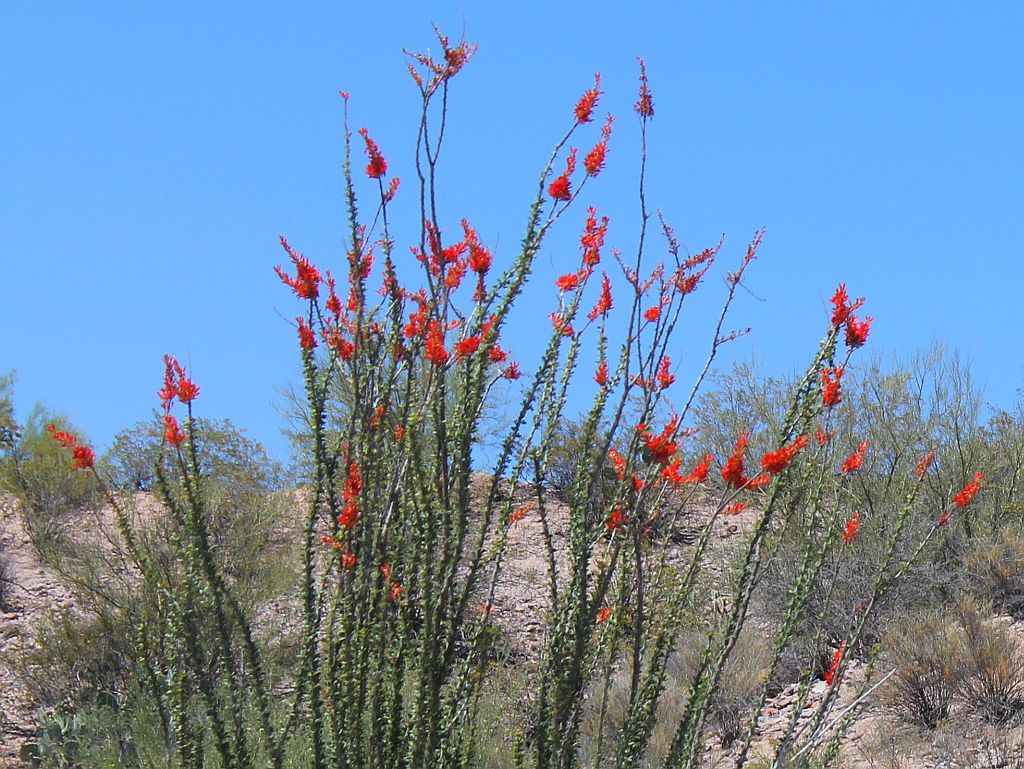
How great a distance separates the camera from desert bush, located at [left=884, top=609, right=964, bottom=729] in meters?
6.95

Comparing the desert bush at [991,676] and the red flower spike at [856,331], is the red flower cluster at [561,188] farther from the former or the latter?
the desert bush at [991,676]

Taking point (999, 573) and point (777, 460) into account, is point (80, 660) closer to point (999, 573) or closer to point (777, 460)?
point (999, 573)

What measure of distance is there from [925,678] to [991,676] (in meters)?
0.35

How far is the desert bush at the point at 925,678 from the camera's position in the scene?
695cm

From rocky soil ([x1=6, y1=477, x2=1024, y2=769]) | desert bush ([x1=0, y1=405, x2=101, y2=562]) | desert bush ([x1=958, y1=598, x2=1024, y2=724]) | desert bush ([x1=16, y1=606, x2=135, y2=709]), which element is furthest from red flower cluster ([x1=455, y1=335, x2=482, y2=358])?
desert bush ([x1=0, y1=405, x2=101, y2=562])

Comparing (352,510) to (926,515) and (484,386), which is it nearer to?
(484,386)

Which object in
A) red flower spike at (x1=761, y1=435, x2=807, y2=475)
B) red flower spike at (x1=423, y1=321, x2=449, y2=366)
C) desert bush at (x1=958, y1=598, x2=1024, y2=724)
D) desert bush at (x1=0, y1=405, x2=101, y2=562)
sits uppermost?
desert bush at (x1=0, y1=405, x2=101, y2=562)

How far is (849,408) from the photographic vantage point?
11078 mm

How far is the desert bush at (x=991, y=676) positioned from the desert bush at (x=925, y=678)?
0.06 meters

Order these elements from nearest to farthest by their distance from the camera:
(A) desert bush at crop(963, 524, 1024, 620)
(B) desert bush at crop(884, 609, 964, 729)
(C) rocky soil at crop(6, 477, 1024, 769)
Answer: (C) rocky soil at crop(6, 477, 1024, 769) < (B) desert bush at crop(884, 609, 964, 729) < (A) desert bush at crop(963, 524, 1024, 620)

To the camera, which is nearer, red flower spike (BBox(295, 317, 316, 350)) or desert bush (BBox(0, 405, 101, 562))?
red flower spike (BBox(295, 317, 316, 350))

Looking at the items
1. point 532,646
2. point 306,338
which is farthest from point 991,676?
point 306,338

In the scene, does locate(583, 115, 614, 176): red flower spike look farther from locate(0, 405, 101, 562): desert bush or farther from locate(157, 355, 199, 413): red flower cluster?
locate(0, 405, 101, 562): desert bush

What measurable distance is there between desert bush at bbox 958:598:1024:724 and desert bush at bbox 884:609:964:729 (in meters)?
0.06
